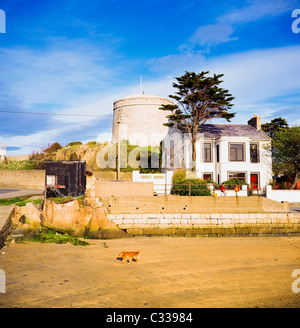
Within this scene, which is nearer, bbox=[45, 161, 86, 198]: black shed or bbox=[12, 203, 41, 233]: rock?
bbox=[12, 203, 41, 233]: rock

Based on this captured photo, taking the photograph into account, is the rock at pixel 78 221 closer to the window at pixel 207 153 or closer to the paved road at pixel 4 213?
the paved road at pixel 4 213

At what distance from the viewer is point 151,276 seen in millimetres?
9961

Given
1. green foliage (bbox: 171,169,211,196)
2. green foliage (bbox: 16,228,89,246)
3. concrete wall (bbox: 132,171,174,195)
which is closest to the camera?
green foliage (bbox: 16,228,89,246)

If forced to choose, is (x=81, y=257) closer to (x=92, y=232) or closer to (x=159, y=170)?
(x=92, y=232)

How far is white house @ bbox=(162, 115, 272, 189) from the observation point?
2942 centimetres

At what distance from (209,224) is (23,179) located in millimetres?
22166

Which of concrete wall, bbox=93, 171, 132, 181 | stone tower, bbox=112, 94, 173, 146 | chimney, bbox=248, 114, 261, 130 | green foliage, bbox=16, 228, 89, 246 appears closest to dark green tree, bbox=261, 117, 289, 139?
chimney, bbox=248, 114, 261, 130

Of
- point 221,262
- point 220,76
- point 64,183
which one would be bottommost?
point 221,262

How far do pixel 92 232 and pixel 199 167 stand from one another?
16.2m

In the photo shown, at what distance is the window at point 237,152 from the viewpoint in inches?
1172

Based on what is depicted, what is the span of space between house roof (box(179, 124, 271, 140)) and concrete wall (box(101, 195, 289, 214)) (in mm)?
11793

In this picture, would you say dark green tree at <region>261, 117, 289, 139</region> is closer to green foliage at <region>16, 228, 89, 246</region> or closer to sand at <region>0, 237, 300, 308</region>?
sand at <region>0, 237, 300, 308</region>
